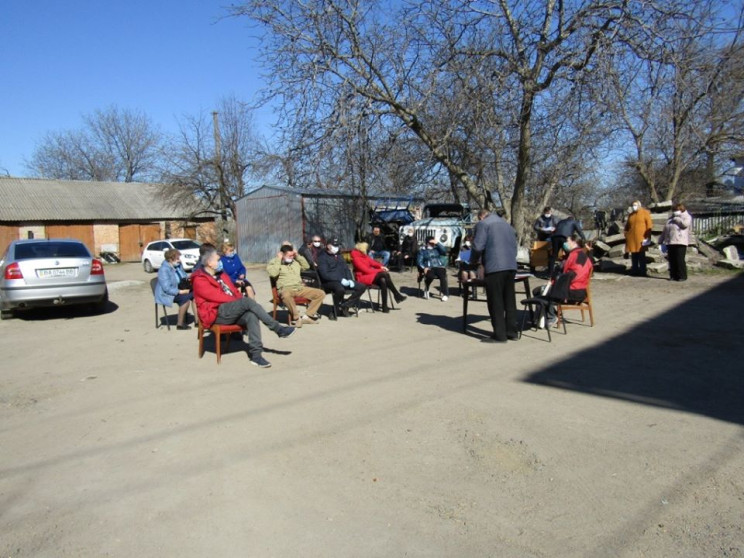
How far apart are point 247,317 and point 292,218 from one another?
16.7m

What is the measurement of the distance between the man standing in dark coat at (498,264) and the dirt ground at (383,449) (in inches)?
18.9

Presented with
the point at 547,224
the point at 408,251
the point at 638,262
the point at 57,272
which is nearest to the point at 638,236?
the point at 638,262

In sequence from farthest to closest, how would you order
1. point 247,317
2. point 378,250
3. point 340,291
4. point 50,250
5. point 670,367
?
point 378,250, point 50,250, point 340,291, point 247,317, point 670,367

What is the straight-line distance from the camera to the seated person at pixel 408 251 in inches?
701

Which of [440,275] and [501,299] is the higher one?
[440,275]

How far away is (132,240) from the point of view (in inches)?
1529

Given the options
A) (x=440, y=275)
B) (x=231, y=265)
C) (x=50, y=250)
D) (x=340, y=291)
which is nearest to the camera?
(x=340, y=291)

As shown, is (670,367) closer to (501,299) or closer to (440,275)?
(501,299)

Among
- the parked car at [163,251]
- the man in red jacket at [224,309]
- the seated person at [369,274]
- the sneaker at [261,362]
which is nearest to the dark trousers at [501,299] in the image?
the man in red jacket at [224,309]

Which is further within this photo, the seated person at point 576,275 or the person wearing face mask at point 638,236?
the person wearing face mask at point 638,236

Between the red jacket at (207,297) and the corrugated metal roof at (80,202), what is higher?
the corrugated metal roof at (80,202)

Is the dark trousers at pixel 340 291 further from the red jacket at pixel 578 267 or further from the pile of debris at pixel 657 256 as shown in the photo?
the pile of debris at pixel 657 256

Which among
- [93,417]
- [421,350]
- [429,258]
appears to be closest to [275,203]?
[429,258]

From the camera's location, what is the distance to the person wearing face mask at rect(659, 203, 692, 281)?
41.9ft
